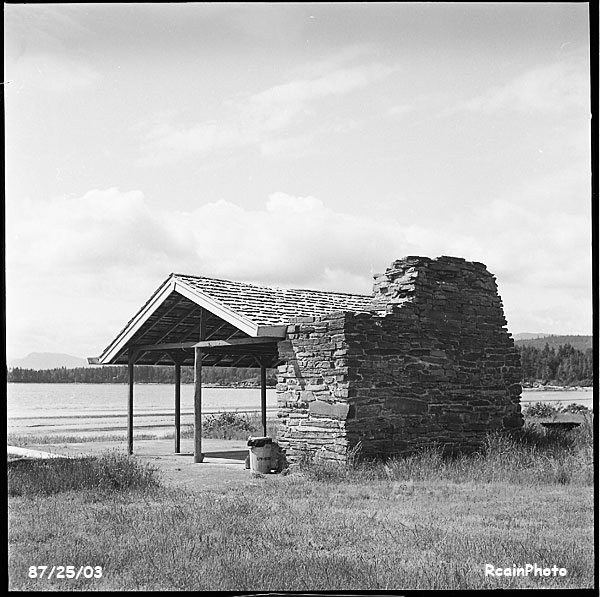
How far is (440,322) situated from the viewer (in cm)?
946

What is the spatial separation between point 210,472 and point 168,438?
21.3 feet

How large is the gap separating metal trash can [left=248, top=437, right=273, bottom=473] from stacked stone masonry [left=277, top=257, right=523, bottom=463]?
0.21 meters

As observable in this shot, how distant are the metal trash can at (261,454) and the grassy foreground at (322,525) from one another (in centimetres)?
40

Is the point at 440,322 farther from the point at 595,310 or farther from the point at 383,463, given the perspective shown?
the point at 595,310

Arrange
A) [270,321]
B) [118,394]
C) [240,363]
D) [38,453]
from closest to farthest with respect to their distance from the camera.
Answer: [270,321] → [38,453] → [240,363] → [118,394]

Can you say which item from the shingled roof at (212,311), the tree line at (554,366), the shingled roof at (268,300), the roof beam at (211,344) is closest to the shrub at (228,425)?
the shingled roof at (212,311)

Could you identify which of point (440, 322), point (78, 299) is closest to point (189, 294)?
point (440, 322)

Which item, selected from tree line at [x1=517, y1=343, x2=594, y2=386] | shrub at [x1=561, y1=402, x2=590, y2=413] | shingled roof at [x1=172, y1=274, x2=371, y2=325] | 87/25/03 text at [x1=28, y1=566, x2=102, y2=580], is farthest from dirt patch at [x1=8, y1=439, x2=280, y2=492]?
shrub at [x1=561, y1=402, x2=590, y2=413]

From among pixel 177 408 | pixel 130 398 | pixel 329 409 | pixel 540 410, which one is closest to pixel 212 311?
pixel 329 409

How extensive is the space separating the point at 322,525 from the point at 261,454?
2.71 meters

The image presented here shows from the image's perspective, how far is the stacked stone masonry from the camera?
8.68 meters

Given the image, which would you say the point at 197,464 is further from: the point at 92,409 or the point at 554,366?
the point at 92,409

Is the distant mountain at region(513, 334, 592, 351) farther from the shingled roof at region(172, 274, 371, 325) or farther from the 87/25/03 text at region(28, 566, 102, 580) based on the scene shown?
the 87/25/03 text at region(28, 566, 102, 580)

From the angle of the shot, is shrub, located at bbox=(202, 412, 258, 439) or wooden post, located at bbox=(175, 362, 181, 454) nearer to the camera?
wooden post, located at bbox=(175, 362, 181, 454)
